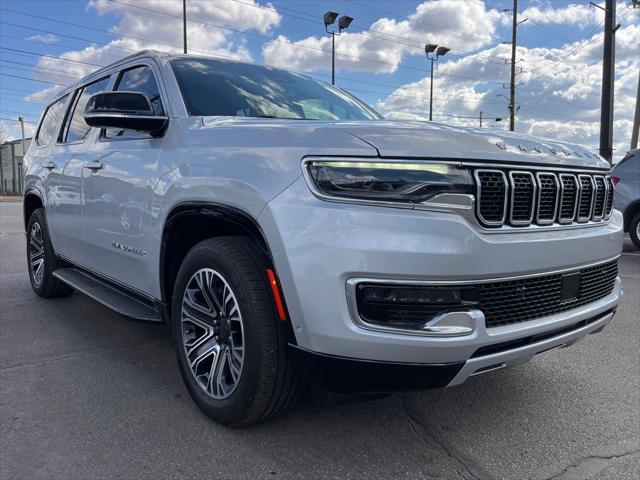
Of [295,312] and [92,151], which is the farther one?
[92,151]

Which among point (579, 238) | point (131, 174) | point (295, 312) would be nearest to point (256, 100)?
point (131, 174)

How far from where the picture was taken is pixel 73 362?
353cm

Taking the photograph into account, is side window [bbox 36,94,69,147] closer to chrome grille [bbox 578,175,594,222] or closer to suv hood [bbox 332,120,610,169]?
suv hood [bbox 332,120,610,169]

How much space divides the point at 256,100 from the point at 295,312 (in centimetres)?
165

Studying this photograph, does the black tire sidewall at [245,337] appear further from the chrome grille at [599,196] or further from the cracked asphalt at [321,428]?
the chrome grille at [599,196]

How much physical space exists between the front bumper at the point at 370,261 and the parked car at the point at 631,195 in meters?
8.64

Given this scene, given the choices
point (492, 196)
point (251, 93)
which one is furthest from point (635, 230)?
point (492, 196)

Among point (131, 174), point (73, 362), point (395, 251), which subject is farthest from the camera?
point (73, 362)

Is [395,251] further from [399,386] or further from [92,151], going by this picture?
[92,151]

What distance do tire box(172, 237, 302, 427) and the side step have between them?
402 millimetres

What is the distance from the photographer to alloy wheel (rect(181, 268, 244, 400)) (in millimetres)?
2512

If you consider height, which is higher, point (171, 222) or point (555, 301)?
point (171, 222)

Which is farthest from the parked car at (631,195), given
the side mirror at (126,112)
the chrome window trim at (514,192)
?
the side mirror at (126,112)

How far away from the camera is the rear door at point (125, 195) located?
3098 millimetres
